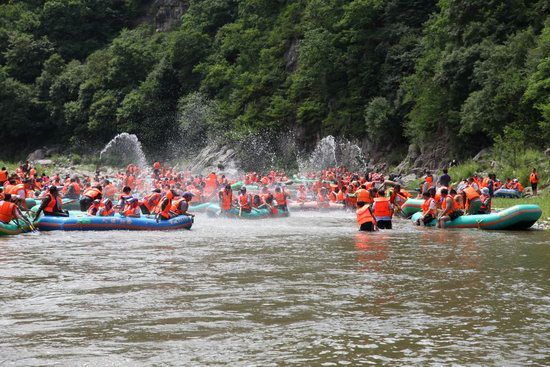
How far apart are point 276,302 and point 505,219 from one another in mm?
10311

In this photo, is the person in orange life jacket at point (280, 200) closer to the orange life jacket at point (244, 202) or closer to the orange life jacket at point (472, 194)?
the orange life jacket at point (244, 202)

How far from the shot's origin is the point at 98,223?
20.3 metres

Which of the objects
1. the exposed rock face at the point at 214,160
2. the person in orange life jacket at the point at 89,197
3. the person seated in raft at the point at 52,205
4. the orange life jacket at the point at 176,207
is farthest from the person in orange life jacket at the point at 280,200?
the exposed rock face at the point at 214,160

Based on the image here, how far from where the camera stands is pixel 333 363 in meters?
8.37

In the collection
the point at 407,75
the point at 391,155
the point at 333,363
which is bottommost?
the point at 333,363

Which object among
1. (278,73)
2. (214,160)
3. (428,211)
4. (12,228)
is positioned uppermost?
(278,73)

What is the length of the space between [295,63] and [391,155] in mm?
12959

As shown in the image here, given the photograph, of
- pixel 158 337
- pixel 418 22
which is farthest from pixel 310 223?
pixel 418 22

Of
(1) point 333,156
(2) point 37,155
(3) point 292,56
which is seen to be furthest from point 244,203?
(2) point 37,155

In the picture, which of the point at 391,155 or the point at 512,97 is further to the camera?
the point at 391,155

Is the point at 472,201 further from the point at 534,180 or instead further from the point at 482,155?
the point at 482,155

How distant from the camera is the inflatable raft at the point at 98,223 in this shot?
2017 cm

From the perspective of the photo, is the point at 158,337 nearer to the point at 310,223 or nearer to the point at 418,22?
the point at 310,223

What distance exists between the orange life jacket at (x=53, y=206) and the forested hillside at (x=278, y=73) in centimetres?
1955
